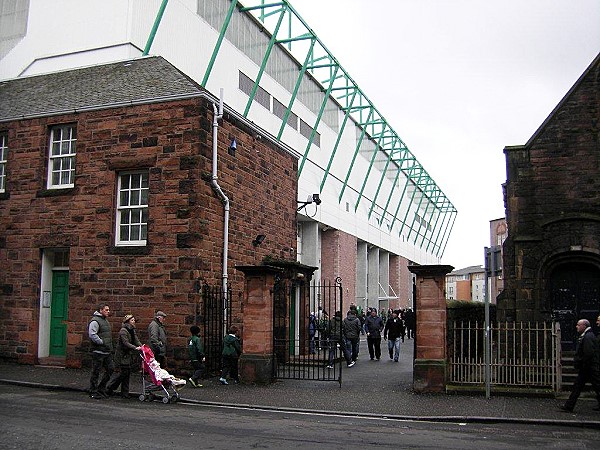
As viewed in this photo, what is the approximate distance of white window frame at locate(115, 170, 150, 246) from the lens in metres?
16.4

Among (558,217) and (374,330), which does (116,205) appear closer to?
(374,330)

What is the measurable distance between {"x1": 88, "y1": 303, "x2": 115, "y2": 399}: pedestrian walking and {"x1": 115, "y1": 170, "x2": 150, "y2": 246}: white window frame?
3627mm

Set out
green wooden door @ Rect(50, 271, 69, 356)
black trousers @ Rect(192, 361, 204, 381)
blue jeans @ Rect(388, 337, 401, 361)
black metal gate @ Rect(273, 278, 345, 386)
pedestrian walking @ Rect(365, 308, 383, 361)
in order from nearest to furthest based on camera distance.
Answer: black trousers @ Rect(192, 361, 204, 381), black metal gate @ Rect(273, 278, 345, 386), green wooden door @ Rect(50, 271, 69, 356), blue jeans @ Rect(388, 337, 401, 361), pedestrian walking @ Rect(365, 308, 383, 361)

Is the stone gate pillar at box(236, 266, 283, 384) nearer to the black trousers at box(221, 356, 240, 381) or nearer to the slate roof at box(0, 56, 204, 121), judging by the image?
the black trousers at box(221, 356, 240, 381)

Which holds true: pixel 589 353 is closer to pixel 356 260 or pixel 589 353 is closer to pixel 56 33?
pixel 56 33

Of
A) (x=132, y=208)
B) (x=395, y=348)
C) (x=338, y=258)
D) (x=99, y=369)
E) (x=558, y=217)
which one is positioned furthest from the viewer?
(x=338, y=258)

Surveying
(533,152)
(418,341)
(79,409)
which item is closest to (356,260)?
(533,152)

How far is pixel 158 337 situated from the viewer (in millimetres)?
13977

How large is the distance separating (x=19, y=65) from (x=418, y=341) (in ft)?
66.0

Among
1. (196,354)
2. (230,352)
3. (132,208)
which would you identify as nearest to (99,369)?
(196,354)

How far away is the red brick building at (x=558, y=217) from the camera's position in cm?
1666

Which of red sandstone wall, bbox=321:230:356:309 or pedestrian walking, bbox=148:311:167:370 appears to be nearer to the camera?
pedestrian walking, bbox=148:311:167:370

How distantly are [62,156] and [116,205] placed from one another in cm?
236

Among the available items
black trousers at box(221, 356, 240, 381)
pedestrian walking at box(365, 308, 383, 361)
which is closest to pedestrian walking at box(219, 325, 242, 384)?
black trousers at box(221, 356, 240, 381)
